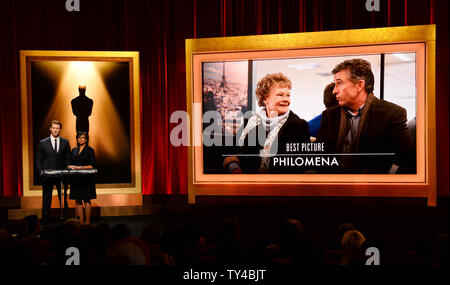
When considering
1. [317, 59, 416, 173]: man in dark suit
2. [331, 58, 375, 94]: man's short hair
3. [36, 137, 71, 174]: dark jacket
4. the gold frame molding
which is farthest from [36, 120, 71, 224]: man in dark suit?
[331, 58, 375, 94]: man's short hair

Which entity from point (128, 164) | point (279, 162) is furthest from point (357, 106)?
point (128, 164)

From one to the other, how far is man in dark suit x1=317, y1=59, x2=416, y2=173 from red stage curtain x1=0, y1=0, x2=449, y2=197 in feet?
4.48

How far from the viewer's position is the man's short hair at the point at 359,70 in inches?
212

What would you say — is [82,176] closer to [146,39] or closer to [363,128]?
[146,39]

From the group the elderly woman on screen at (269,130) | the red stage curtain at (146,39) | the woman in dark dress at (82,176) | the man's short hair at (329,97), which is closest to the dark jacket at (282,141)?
the elderly woman on screen at (269,130)

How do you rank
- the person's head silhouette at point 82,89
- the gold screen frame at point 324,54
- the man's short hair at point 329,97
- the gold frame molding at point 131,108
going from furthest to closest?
the person's head silhouette at point 82,89, the gold frame molding at point 131,108, the man's short hair at point 329,97, the gold screen frame at point 324,54

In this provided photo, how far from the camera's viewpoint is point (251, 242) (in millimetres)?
4133

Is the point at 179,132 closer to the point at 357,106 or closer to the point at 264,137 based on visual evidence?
the point at 264,137

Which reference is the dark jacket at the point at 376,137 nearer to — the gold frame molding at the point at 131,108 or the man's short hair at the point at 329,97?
the man's short hair at the point at 329,97

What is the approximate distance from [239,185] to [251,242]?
1.72m

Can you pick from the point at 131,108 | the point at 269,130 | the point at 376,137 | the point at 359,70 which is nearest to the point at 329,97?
the point at 359,70

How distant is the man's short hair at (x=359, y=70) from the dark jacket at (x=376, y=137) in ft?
0.51

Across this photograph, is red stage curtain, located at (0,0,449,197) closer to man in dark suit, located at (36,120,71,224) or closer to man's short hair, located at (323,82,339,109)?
man's short hair, located at (323,82,339,109)

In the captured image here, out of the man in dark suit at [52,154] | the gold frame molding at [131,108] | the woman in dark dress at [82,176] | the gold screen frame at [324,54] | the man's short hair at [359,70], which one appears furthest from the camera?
the gold frame molding at [131,108]
